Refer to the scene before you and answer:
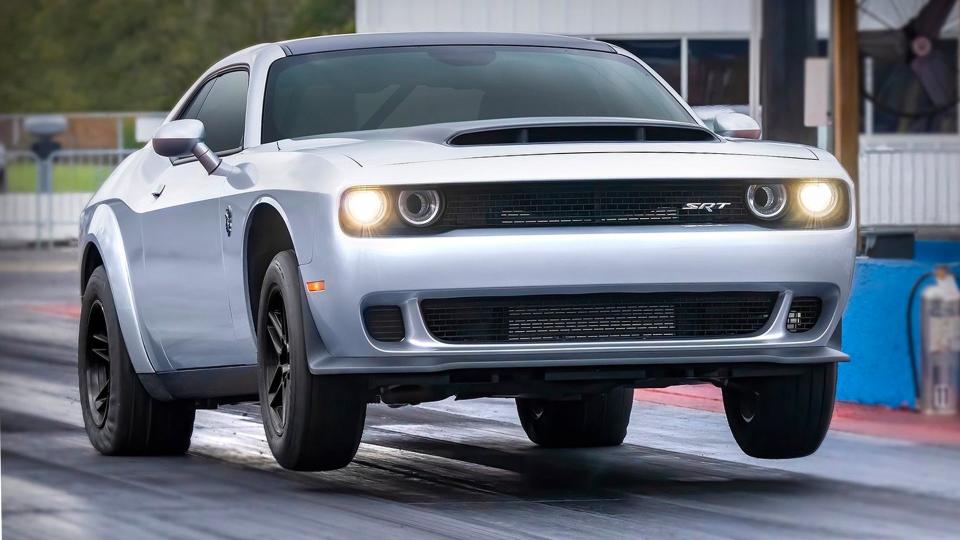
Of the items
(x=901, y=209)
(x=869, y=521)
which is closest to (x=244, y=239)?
(x=869, y=521)

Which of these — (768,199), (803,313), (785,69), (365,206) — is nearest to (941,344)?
(803,313)

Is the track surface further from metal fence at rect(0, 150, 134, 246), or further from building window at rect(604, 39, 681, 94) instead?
metal fence at rect(0, 150, 134, 246)

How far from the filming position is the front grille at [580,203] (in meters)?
6.79

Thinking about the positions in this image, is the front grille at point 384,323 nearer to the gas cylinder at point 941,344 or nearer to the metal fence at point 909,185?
the gas cylinder at point 941,344

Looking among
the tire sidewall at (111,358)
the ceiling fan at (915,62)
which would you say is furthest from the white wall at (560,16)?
the tire sidewall at (111,358)

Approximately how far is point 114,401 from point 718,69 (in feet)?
59.1

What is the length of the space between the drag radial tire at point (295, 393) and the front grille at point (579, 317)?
0.43 metres

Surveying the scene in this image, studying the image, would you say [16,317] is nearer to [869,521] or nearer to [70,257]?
[70,257]

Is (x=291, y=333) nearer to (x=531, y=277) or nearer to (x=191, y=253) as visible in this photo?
(x=531, y=277)

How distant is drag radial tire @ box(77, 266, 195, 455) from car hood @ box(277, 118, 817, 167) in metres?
1.53

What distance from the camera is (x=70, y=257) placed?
3116 cm

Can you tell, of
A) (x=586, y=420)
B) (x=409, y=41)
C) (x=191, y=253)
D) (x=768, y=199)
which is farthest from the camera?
(x=586, y=420)

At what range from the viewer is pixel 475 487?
7.66m

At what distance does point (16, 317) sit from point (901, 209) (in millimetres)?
12167
